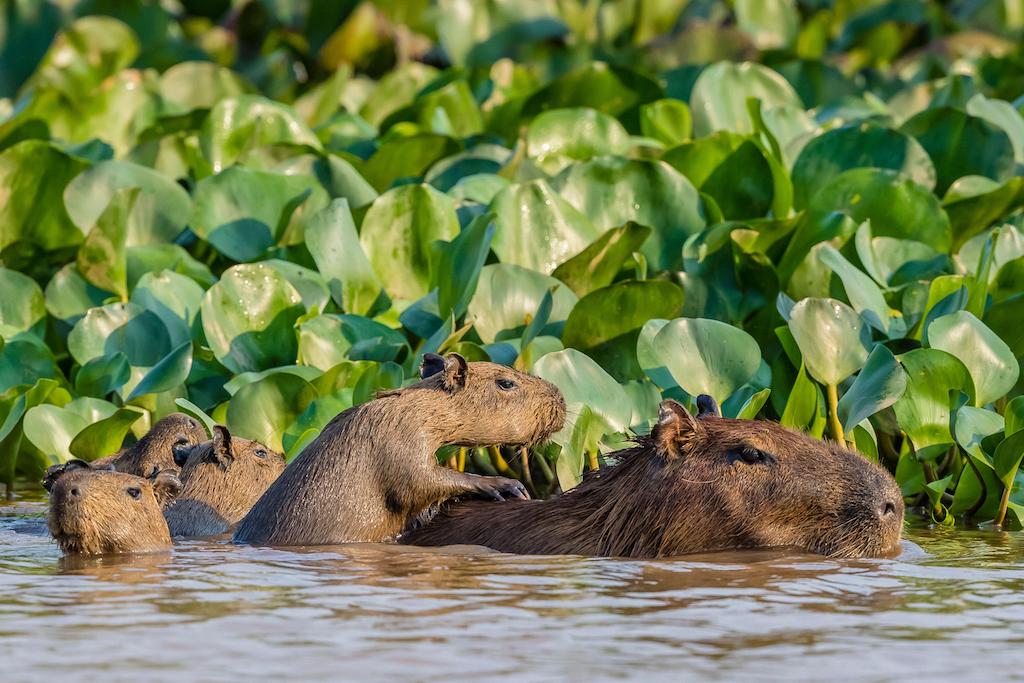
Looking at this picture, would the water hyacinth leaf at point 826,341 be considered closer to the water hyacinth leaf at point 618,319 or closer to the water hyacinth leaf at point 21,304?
the water hyacinth leaf at point 618,319

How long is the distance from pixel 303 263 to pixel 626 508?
443cm

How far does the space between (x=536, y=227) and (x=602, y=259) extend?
1.79 feet

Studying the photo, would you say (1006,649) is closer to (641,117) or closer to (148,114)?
(641,117)

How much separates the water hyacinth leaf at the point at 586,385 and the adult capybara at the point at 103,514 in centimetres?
210

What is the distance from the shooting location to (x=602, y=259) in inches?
382

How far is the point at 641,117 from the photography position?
42.1 ft

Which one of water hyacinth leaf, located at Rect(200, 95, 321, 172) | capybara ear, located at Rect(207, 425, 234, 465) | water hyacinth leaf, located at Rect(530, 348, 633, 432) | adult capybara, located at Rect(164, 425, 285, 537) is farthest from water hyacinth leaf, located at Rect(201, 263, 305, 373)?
water hyacinth leaf, located at Rect(200, 95, 321, 172)

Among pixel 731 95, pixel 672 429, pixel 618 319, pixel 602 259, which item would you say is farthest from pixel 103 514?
pixel 731 95

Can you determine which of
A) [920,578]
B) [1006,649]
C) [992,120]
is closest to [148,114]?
[992,120]

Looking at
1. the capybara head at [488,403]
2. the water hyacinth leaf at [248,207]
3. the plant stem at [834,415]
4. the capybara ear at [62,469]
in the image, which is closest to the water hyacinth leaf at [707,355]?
the plant stem at [834,415]

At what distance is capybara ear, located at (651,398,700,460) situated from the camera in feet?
22.4

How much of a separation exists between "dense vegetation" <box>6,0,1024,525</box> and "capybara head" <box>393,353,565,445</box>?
0.47 metres

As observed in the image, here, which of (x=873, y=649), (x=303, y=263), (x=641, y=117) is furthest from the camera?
(x=641, y=117)

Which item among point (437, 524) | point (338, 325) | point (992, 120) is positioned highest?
point (992, 120)
